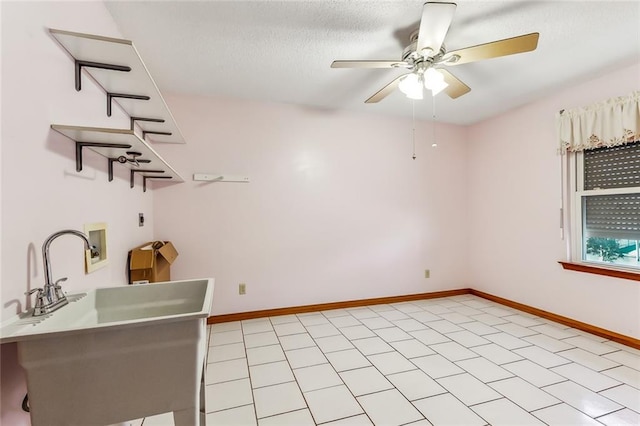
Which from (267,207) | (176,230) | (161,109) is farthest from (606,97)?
(176,230)

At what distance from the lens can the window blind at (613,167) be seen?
8.56ft

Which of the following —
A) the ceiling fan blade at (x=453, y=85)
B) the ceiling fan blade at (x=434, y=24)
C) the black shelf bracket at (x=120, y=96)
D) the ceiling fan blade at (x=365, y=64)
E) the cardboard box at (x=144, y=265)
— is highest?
the ceiling fan blade at (x=434, y=24)

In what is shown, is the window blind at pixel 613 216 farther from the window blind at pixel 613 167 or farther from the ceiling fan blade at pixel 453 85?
the ceiling fan blade at pixel 453 85

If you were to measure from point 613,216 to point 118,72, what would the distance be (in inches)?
163

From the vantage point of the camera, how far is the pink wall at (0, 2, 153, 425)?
3.20ft

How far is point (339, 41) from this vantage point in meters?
2.17

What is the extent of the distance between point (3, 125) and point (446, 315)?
3.81m

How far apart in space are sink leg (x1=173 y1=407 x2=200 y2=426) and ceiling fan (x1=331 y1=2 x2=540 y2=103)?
1973mm

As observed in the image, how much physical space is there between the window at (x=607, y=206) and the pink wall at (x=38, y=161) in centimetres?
416

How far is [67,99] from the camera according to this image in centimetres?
135

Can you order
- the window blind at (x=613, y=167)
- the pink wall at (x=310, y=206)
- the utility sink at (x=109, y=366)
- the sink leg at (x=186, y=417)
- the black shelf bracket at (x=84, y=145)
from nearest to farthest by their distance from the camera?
the utility sink at (x=109, y=366) < the sink leg at (x=186, y=417) < the black shelf bracket at (x=84, y=145) < the window blind at (x=613, y=167) < the pink wall at (x=310, y=206)

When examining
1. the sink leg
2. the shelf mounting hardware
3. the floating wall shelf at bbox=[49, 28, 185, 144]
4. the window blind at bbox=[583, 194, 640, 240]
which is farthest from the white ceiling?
the sink leg

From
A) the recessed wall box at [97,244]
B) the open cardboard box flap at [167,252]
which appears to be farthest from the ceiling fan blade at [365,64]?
the open cardboard box flap at [167,252]

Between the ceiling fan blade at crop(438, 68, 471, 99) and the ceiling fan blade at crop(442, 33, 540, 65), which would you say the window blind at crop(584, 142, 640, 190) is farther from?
the ceiling fan blade at crop(442, 33, 540, 65)
